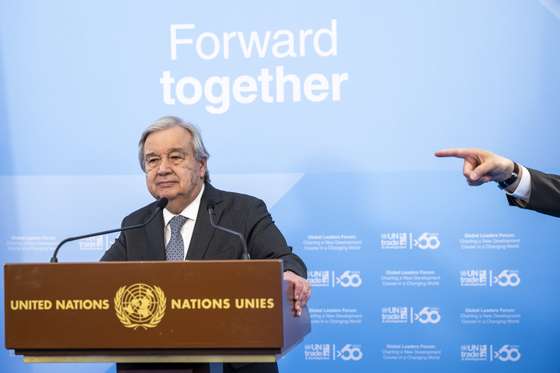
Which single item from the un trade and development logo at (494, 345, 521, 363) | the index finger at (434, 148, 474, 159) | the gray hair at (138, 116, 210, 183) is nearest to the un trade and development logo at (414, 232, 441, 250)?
A: the un trade and development logo at (494, 345, 521, 363)

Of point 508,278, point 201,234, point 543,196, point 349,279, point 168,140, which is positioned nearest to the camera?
point 543,196

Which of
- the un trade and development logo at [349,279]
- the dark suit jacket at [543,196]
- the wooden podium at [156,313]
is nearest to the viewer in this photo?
the wooden podium at [156,313]

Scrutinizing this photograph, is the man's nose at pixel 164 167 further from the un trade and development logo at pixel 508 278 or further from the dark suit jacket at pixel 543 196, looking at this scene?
the un trade and development logo at pixel 508 278

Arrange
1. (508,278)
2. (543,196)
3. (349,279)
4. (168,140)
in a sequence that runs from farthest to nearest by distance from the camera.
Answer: (349,279) → (508,278) → (168,140) → (543,196)

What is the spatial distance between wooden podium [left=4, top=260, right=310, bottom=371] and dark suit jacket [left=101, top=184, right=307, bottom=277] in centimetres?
74

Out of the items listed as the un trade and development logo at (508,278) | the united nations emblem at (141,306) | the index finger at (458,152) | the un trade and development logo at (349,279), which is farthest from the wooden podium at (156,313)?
the un trade and development logo at (508,278)

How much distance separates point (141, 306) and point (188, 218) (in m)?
0.97

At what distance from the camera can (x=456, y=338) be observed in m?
3.95

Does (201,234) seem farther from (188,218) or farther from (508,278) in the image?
(508,278)

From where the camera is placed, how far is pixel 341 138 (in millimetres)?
4020

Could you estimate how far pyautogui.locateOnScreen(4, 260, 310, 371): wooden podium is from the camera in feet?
6.70

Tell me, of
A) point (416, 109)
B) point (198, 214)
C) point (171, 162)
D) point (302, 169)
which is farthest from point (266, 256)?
point (416, 109)

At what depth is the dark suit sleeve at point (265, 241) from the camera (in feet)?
9.64

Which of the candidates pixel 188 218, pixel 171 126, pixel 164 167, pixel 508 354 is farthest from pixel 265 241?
pixel 508 354
